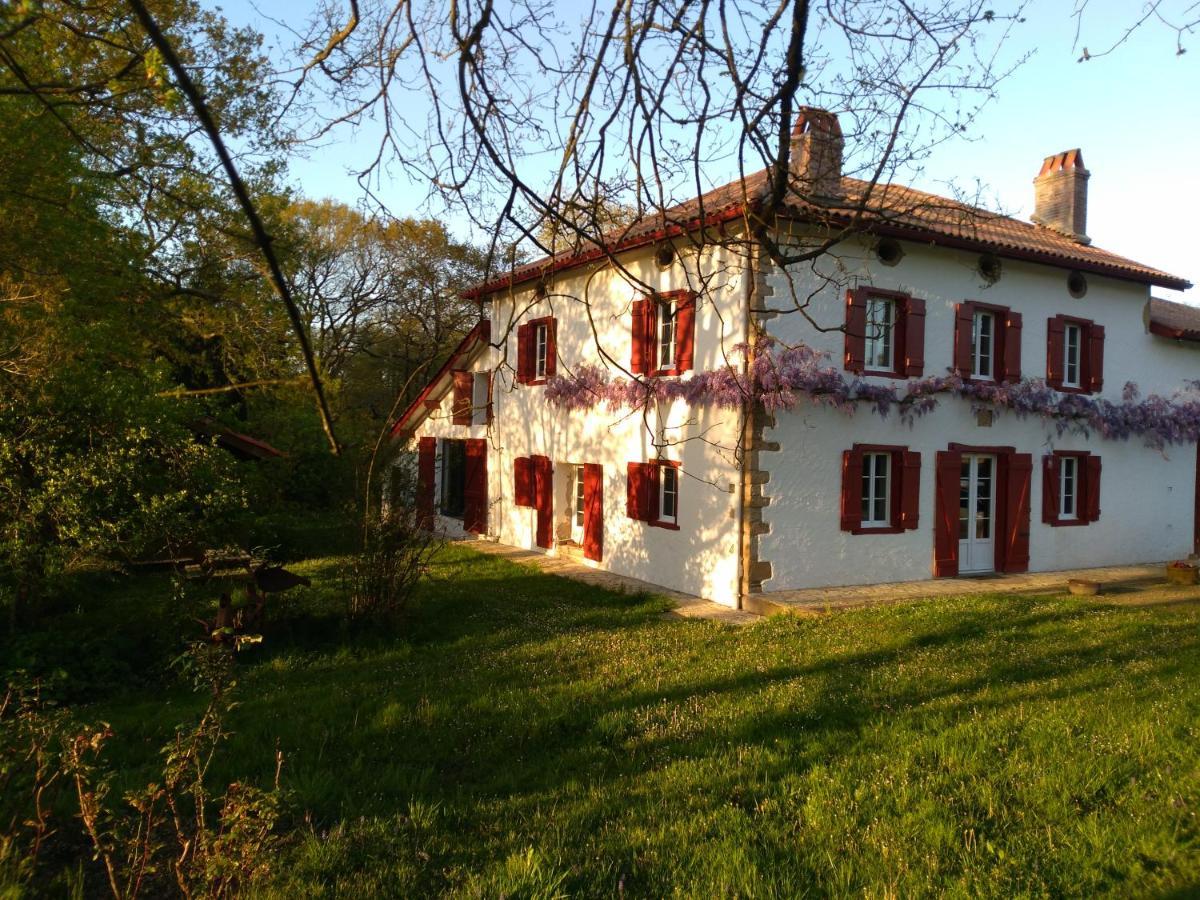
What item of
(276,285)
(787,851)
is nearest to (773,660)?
(787,851)

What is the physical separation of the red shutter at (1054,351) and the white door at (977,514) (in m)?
1.94

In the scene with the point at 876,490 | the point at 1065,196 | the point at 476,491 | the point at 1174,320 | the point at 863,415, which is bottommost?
the point at 476,491

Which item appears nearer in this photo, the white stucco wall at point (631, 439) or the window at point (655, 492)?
the white stucco wall at point (631, 439)

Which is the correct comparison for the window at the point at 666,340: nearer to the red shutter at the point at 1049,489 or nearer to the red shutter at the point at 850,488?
the red shutter at the point at 850,488

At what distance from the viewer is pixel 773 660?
321 inches

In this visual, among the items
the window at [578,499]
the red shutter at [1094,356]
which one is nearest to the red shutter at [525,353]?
the window at [578,499]

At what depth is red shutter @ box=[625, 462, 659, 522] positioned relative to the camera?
539 inches

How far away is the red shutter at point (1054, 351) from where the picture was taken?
15016mm

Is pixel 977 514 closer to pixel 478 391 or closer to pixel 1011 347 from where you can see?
pixel 1011 347

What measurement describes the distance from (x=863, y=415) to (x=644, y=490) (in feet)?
11.9

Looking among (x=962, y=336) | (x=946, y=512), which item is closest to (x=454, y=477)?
(x=946, y=512)

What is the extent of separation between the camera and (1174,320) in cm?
1780

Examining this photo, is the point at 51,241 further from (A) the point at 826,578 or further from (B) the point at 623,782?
(A) the point at 826,578

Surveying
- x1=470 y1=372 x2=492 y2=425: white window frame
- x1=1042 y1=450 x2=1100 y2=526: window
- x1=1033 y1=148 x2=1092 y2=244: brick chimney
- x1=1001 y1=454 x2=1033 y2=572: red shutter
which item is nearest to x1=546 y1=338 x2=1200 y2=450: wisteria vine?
x1=1042 y1=450 x2=1100 y2=526: window
